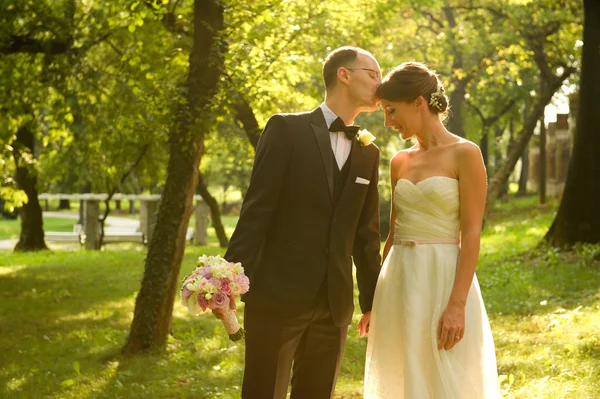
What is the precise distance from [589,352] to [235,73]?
510 cm

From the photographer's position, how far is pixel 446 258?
15.4ft

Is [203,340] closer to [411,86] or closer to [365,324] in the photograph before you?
[365,324]

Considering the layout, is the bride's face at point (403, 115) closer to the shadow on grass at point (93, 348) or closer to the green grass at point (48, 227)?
the shadow on grass at point (93, 348)

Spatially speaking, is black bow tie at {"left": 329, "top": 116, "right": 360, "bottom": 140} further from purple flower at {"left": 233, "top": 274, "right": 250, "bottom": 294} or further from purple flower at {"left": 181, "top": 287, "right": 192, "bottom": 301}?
purple flower at {"left": 181, "top": 287, "right": 192, "bottom": 301}

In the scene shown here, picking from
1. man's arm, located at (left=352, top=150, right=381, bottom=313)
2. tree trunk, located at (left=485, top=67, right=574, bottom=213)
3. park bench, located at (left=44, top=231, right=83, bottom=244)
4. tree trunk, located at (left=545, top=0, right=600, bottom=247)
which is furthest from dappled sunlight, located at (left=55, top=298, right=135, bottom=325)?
tree trunk, located at (left=485, top=67, right=574, bottom=213)

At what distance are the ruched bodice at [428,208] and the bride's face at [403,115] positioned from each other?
0.30 m

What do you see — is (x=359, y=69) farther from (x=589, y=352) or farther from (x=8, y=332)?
(x=8, y=332)

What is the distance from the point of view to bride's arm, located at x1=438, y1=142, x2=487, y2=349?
177 inches

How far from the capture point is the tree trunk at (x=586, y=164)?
14.5 meters

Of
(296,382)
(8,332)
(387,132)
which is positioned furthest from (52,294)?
(387,132)

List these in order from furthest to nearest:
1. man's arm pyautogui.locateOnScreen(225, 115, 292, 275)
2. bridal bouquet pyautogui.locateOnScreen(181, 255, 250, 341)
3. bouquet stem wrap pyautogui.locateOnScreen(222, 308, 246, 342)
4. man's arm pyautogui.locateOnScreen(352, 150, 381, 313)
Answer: man's arm pyautogui.locateOnScreen(352, 150, 381, 313), man's arm pyautogui.locateOnScreen(225, 115, 292, 275), bouquet stem wrap pyautogui.locateOnScreen(222, 308, 246, 342), bridal bouquet pyautogui.locateOnScreen(181, 255, 250, 341)

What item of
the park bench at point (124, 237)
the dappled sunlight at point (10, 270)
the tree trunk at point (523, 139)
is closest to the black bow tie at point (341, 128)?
the dappled sunlight at point (10, 270)

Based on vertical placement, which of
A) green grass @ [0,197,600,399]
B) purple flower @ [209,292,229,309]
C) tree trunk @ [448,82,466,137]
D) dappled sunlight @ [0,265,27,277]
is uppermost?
tree trunk @ [448,82,466,137]

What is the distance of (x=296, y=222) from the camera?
455 cm
